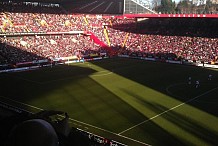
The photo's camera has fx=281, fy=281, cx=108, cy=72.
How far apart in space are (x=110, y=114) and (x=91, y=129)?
4.25 m

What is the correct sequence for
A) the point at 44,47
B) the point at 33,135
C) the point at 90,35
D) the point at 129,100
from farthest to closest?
the point at 90,35, the point at 44,47, the point at 129,100, the point at 33,135

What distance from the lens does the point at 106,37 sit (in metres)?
78.8

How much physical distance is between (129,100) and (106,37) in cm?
4862

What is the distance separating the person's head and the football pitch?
603 inches

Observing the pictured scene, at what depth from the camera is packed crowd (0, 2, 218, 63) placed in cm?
6100

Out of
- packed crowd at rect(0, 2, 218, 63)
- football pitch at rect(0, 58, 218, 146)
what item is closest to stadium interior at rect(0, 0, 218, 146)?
packed crowd at rect(0, 2, 218, 63)

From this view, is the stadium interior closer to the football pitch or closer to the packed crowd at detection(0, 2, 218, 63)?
the packed crowd at detection(0, 2, 218, 63)

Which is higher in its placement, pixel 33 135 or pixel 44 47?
pixel 33 135

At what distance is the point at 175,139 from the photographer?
21.8 metres

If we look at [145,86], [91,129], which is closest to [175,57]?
[145,86]

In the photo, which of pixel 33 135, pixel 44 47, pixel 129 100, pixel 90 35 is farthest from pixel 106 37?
pixel 33 135

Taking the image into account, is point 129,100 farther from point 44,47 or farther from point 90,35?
point 90,35

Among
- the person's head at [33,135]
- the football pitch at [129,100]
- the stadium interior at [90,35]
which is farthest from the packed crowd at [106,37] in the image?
the person's head at [33,135]

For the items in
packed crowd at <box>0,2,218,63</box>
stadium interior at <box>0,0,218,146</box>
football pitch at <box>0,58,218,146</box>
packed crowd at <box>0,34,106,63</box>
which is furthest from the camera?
packed crowd at <box>0,2,218,63</box>
